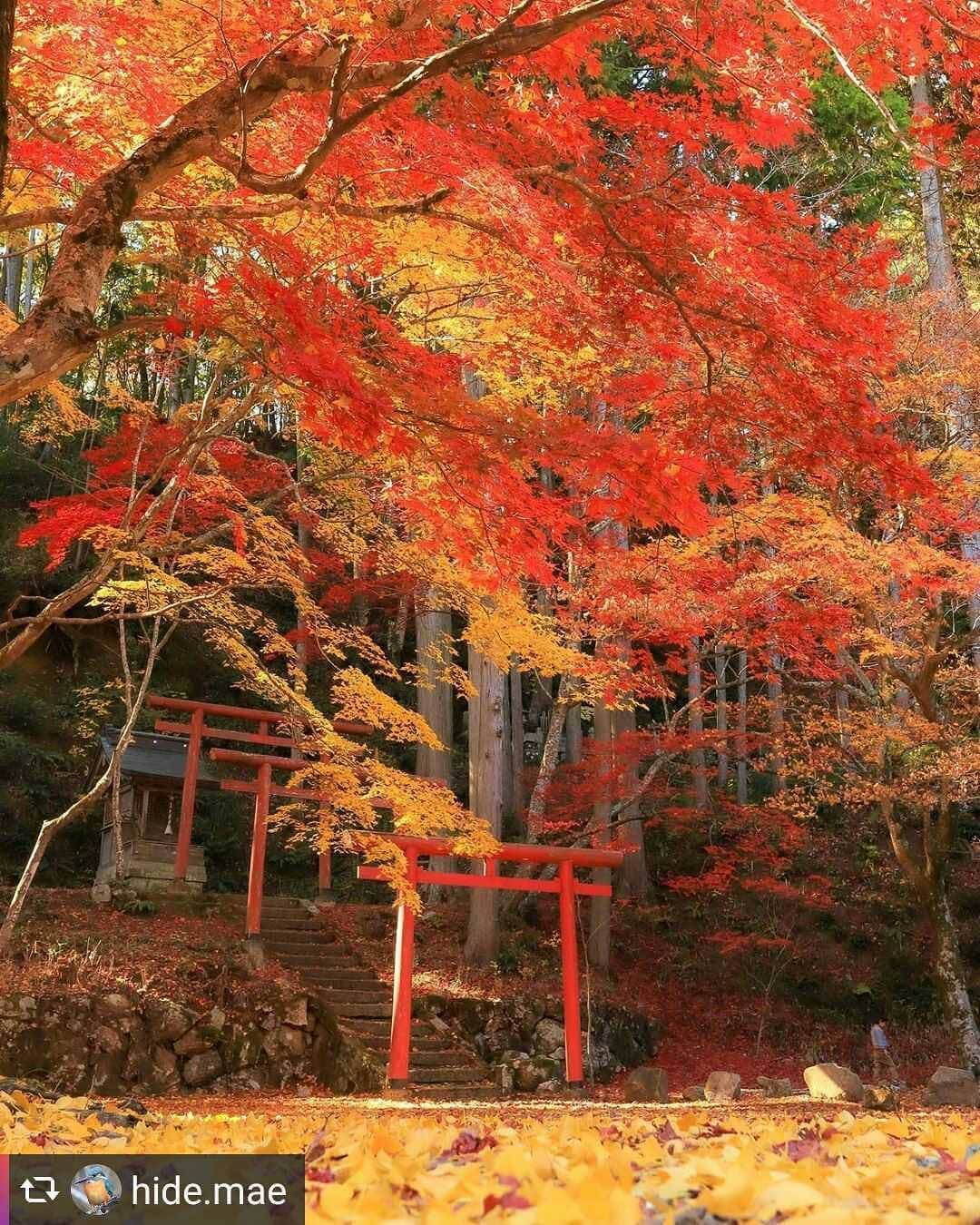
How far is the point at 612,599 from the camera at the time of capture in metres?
11.1

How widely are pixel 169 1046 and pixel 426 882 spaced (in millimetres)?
2815

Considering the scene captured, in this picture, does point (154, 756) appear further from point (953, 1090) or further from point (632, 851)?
point (953, 1090)

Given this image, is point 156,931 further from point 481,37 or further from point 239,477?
point 481,37

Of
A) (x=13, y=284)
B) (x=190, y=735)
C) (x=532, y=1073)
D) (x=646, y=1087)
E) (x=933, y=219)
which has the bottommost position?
(x=532, y=1073)

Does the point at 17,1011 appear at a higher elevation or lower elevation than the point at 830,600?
lower

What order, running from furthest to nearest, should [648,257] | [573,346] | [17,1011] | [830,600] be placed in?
[830,600] → [17,1011] → [573,346] → [648,257]

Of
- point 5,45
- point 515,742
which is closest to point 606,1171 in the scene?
point 5,45

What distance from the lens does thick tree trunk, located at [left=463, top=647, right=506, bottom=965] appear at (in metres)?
12.5

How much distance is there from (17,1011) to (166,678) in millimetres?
8540

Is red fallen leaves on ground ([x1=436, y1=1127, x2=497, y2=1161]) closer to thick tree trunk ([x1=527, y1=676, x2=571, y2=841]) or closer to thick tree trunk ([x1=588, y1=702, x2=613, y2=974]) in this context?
thick tree trunk ([x1=527, y1=676, x2=571, y2=841])

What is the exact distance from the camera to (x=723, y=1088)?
9836 millimetres

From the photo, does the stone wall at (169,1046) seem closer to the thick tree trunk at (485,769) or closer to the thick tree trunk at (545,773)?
the thick tree trunk at (485,769)

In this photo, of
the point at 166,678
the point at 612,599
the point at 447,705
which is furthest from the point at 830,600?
the point at 166,678

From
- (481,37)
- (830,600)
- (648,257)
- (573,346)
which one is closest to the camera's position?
(481,37)
